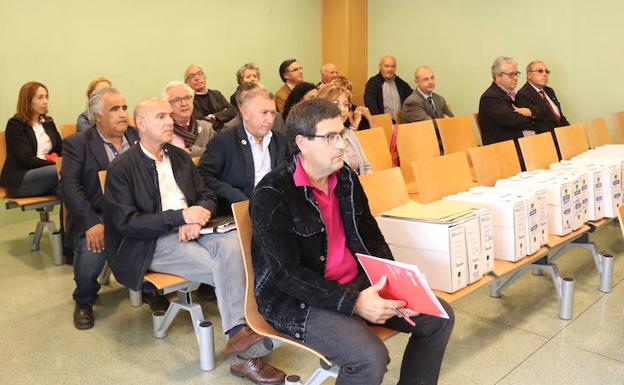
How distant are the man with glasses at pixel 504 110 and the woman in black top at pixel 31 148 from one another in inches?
139

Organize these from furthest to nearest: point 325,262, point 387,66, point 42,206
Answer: point 387,66, point 42,206, point 325,262

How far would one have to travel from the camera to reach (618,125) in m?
5.67

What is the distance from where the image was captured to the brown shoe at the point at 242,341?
7.92 feet

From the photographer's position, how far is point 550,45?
6426mm

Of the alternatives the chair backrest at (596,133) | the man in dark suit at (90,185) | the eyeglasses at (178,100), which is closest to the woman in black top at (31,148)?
the man in dark suit at (90,185)

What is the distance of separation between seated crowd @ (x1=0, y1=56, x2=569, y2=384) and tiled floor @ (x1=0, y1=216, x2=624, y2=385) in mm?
197

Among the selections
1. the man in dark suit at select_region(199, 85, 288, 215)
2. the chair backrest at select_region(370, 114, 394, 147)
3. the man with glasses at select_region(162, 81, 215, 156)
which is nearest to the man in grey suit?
the chair backrest at select_region(370, 114, 394, 147)

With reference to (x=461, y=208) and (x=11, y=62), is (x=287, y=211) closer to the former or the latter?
(x=461, y=208)

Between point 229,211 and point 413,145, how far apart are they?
5.77ft

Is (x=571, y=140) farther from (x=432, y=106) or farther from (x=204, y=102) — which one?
(x=204, y=102)

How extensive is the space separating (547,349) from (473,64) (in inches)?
186

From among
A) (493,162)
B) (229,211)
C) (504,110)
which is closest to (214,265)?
(229,211)

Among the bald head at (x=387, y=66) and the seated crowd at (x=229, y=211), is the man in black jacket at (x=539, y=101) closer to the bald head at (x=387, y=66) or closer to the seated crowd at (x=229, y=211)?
the bald head at (x=387, y=66)

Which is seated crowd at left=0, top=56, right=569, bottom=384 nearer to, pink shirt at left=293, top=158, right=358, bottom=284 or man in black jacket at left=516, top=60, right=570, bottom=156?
pink shirt at left=293, top=158, right=358, bottom=284
